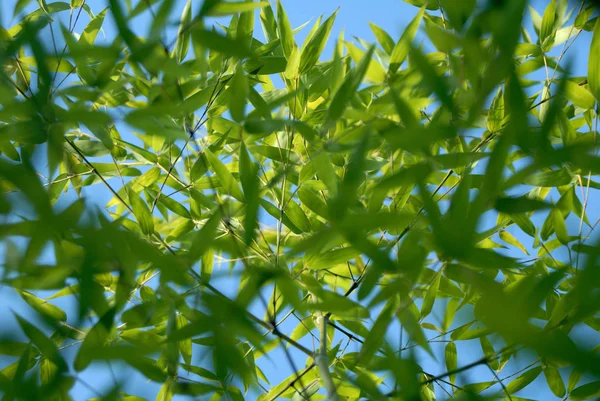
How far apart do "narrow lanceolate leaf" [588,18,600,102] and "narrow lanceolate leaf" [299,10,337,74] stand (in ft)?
1.31

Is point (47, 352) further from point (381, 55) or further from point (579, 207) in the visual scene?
point (579, 207)

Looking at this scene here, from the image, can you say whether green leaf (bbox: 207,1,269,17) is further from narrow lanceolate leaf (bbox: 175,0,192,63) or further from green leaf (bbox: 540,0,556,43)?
green leaf (bbox: 540,0,556,43)

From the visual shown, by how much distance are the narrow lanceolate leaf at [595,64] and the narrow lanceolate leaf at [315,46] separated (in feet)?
1.31

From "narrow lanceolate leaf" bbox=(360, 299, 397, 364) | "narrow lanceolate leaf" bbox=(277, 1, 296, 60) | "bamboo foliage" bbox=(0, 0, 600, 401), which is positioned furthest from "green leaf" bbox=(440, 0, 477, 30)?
"narrow lanceolate leaf" bbox=(277, 1, 296, 60)

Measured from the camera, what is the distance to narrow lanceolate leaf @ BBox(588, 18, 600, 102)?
703mm

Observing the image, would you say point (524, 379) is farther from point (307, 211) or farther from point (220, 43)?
point (220, 43)

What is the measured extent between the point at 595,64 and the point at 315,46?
412mm

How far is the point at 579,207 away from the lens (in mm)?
1128

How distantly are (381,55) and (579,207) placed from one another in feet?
1.50

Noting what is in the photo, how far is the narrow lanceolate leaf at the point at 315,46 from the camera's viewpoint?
3.19ft

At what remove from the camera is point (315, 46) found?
975 mm

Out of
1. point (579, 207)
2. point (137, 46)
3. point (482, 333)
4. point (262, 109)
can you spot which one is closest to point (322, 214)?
point (262, 109)

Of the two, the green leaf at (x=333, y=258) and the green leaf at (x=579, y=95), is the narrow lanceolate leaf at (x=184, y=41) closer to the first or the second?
the green leaf at (x=333, y=258)

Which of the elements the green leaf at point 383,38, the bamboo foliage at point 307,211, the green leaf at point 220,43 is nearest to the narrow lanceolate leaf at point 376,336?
the bamboo foliage at point 307,211
